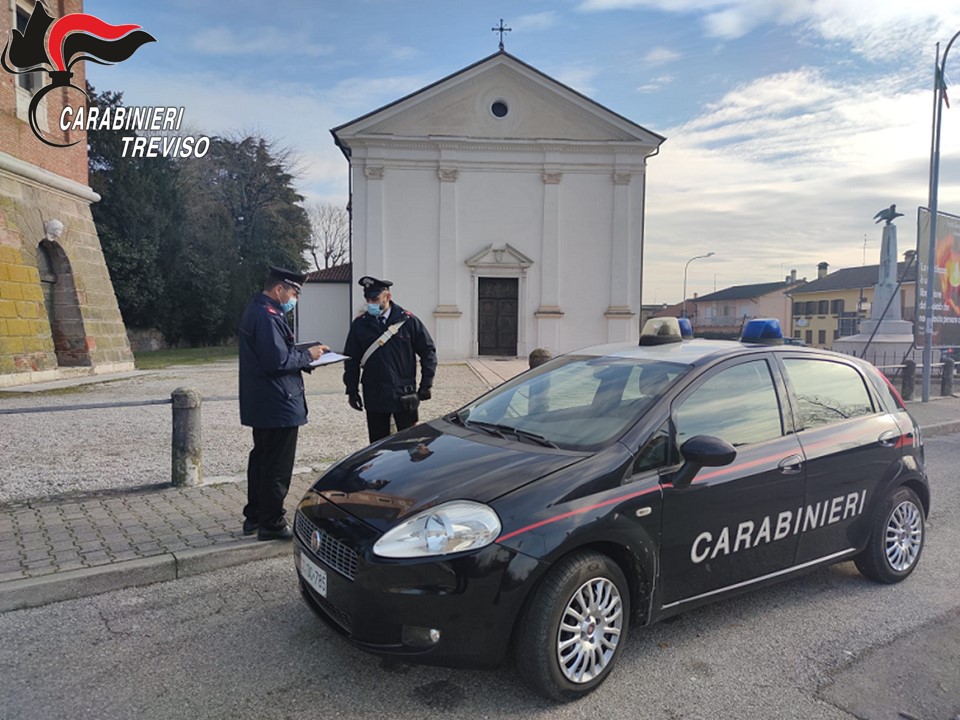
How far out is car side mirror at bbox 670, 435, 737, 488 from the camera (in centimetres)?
314

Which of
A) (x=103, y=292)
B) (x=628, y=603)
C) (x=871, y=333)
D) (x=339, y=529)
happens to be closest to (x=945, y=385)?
(x=871, y=333)

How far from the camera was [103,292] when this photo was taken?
58.0 feet

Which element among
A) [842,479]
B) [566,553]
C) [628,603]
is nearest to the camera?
[566,553]

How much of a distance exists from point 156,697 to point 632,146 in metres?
25.9

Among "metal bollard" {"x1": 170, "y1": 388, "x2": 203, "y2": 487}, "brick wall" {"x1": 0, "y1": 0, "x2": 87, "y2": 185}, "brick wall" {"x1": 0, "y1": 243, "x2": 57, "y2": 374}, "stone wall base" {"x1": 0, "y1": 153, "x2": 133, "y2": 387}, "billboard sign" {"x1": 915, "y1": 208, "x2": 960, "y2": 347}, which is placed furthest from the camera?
"billboard sign" {"x1": 915, "y1": 208, "x2": 960, "y2": 347}

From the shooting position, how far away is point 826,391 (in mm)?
4117

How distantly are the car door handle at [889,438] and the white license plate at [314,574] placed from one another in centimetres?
349

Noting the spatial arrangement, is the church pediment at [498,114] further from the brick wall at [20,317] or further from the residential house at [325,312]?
the brick wall at [20,317]

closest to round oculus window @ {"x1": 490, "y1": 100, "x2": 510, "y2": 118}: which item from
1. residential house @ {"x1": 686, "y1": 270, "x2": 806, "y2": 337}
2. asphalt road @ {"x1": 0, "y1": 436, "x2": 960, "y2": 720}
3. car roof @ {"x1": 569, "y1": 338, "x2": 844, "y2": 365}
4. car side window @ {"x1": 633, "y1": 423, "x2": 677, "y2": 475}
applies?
car roof @ {"x1": 569, "y1": 338, "x2": 844, "y2": 365}

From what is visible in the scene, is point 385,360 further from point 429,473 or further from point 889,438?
point 889,438

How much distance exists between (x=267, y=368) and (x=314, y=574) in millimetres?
1656

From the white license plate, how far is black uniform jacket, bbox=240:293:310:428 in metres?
1.34

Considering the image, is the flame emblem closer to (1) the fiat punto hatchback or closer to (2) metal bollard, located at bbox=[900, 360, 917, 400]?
(1) the fiat punto hatchback

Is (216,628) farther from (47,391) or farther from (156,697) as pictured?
(47,391)
